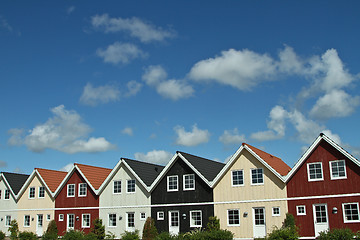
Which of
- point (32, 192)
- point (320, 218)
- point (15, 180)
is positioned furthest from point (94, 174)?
point (320, 218)

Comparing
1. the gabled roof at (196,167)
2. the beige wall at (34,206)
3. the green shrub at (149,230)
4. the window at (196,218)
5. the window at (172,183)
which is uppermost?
the gabled roof at (196,167)

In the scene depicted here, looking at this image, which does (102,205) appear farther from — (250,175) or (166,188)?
(250,175)

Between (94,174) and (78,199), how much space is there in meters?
2.83

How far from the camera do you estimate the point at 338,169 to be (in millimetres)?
27938

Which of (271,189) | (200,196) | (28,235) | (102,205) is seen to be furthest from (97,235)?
(271,189)

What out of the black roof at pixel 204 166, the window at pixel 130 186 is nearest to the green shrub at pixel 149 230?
the window at pixel 130 186

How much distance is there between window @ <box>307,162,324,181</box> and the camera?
28.5 m

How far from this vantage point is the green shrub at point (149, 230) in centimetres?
3341

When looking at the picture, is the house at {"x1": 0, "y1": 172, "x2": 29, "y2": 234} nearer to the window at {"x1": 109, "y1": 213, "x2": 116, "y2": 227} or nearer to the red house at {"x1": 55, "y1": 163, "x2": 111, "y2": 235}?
the red house at {"x1": 55, "y1": 163, "x2": 111, "y2": 235}

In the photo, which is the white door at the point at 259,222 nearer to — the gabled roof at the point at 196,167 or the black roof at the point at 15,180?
the gabled roof at the point at 196,167

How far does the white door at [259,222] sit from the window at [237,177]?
7.54 feet

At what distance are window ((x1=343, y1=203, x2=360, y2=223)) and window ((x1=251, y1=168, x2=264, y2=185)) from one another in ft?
19.8

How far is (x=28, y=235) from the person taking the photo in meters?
37.5

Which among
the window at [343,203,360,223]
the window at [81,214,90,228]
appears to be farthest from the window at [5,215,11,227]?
the window at [343,203,360,223]
